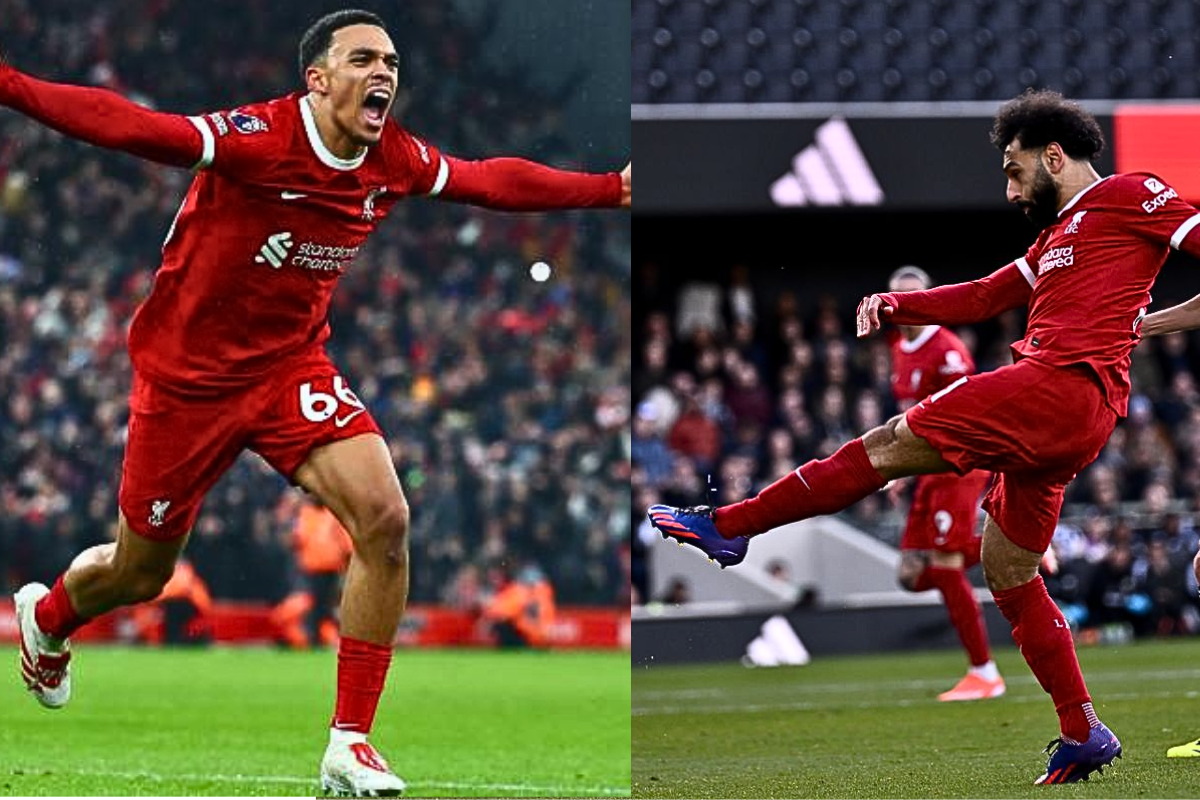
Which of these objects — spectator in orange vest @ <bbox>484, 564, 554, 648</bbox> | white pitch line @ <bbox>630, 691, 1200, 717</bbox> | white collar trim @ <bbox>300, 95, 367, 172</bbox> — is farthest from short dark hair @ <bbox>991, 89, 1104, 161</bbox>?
spectator in orange vest @ <bbox>484, 564, 554, 648</bbox>

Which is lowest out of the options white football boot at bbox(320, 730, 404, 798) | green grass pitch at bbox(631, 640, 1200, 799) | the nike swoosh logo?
green grass pitch at bbox(631, 640, 1200, 799)

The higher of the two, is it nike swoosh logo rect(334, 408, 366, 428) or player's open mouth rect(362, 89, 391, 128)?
player's open mouth rect(362, 89, 391, 128)

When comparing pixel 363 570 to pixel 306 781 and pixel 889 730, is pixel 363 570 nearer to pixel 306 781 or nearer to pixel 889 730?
pixel 306 781

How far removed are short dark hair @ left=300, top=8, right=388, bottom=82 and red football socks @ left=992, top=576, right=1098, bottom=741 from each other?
2519 mm

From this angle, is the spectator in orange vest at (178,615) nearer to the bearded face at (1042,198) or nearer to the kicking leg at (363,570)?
the kicking leg at (363,570)

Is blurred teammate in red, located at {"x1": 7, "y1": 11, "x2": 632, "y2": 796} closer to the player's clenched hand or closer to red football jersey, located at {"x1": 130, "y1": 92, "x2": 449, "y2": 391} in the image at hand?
red football jersey, located at {"x1": 130, "y1": 92, "x2": 449, "y2": 391}

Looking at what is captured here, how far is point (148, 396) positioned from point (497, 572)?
423 inches

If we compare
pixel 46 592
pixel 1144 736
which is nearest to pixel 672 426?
pixel 1144 736

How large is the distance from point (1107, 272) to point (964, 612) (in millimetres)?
4640

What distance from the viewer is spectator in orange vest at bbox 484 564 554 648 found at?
17.0 metres

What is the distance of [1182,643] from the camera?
15.0m

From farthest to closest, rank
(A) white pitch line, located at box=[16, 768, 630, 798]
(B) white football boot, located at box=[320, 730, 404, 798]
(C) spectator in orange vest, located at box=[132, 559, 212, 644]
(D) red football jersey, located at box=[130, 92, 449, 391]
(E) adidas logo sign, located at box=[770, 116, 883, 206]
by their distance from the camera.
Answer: (E) adidas logo sign, located at box=[770, 116, 883, 206]
(C) spectator in orange vest, located at box=[132, 559, 212, 644]
(A) white pitch line, located at box=[16, 768, 630, 798]
(D) red football jersey, located at box=[130, 92, 449, 391]
(B) white football boot, located at box=[320, 730, 404, 798]

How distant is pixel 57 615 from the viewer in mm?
6570

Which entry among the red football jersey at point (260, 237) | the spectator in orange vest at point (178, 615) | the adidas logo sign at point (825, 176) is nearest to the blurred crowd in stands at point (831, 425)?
the adidas logo sign at point (825, 176)
